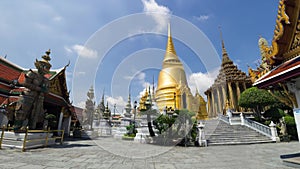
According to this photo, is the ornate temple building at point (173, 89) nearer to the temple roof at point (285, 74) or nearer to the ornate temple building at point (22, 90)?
the ornate temple building at point (22, 90)

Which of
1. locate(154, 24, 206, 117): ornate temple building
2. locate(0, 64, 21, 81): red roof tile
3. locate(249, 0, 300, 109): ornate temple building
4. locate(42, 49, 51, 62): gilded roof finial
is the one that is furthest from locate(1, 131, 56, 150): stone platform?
locate(154, 24, 206, 117): ornate temple building

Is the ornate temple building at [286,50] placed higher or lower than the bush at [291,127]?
higher

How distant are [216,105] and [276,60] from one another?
1030 inches

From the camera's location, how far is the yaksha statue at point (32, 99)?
729cm

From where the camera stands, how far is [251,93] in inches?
615

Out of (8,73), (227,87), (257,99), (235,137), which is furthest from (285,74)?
(227,87)

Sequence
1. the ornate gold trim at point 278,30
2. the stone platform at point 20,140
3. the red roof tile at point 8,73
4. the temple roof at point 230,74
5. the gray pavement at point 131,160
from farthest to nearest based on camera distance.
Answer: the temple roof at point 230,74
the red roof tile at point 8,73
the stone platform at point 20,140
the ornate gold trim at point 278,30
the gray pavement at point 131,160

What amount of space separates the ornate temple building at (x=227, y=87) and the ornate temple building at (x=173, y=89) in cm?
265

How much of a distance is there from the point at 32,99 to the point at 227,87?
27352 millimetres

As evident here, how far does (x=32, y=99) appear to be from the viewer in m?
7.71

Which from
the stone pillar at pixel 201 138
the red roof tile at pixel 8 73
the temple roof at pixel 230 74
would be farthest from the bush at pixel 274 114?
the red roof tile at pixel 8 73

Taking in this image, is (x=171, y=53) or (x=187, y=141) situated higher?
(x=171, y=53)

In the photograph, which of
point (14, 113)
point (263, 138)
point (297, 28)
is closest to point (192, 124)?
point (263, 138)

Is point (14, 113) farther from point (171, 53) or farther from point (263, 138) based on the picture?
point (171, 53)
